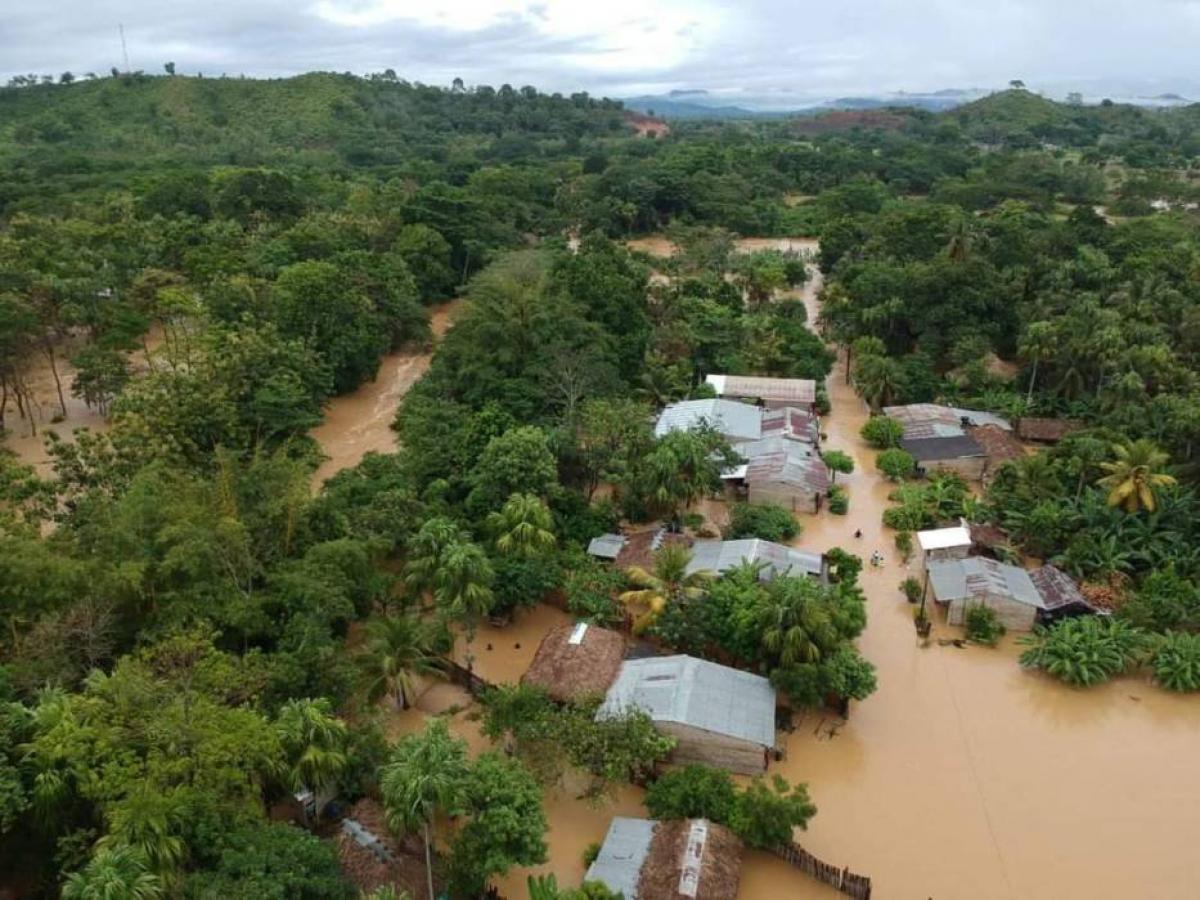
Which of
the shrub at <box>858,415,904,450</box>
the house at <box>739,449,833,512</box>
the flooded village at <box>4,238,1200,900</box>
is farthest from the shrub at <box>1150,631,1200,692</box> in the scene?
the shrub at <box>858,415,904,450</box>

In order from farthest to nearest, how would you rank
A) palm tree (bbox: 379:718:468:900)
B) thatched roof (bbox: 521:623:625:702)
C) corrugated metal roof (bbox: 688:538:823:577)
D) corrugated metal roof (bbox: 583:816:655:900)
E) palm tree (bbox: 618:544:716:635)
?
corrugated metal roof (bbox: 688:538:823:577)
palm tree (bbox: 618:544:716:635)
thatched roof (bbox: 521:623:625:702)
corrugated metal roof (bbox: 583:816:655:900)
palm tree (bbox: 379:718:468:900)

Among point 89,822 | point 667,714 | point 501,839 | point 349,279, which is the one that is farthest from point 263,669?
point 349,279

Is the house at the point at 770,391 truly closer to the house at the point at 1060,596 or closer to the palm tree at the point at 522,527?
the house at the point at 1060,596

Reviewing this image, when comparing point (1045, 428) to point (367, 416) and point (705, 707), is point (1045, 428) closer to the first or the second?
point (705, 707)

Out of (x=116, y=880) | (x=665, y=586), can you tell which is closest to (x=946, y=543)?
(x=665, y=586)

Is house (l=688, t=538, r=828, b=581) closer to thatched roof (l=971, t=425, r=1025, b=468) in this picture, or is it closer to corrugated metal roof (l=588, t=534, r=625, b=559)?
corrugated metal roof (l=588, t=534, r=625, b=559)

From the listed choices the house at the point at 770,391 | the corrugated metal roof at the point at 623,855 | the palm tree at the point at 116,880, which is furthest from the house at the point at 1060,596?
the palm tree at the point at 116,880
